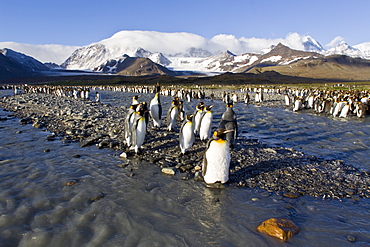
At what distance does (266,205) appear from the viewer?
3658 mm

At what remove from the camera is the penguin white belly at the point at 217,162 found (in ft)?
13.6

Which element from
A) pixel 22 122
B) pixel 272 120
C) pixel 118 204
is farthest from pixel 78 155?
pixel 272 120

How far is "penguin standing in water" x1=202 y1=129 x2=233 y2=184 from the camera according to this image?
416cm

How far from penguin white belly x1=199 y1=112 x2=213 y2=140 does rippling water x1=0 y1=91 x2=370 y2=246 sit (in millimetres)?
2145

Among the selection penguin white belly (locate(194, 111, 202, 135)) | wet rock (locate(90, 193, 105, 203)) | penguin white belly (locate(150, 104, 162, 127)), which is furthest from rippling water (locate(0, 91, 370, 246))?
penguin white belly (locate(150, 104, 162, 127))

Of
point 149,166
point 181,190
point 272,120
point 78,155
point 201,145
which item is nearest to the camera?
point 181,190

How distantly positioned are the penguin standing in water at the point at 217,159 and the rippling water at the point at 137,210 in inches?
9.5

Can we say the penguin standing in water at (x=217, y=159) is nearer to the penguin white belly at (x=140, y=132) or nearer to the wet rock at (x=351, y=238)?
the wet rock at (x=351, y=238)

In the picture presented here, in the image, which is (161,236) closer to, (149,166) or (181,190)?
(181,190)

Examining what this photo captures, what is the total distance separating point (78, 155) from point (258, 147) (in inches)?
169

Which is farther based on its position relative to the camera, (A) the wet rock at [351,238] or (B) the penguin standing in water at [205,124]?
(B) the penguin standing in water at [205,124]

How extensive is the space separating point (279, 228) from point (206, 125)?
398 cm

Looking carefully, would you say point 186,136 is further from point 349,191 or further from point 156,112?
point 349,191

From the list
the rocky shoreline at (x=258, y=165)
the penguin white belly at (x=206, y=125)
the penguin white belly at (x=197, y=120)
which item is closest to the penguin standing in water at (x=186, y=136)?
the rocky shoreline at (x=258, y=165)
